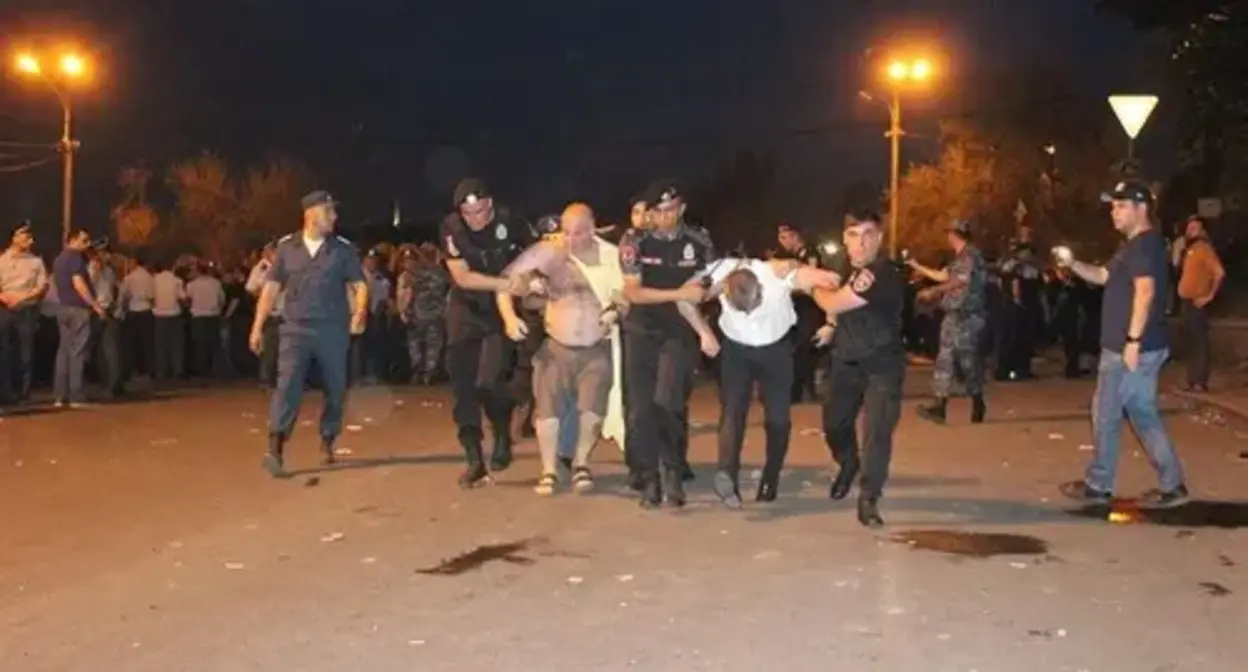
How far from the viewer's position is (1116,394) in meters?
10.5

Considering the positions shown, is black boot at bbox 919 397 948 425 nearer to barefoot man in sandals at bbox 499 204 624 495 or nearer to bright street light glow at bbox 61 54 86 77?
barefoot man in sandals at bbox 499 204 624 495

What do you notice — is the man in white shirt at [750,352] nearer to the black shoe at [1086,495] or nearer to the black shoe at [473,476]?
the black shoe at [473,476]

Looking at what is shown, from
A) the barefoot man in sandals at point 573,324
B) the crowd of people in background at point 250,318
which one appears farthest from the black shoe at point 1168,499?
the crowd of people in background at point 250,318

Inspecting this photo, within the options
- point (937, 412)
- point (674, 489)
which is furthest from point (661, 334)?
point (937, 412)

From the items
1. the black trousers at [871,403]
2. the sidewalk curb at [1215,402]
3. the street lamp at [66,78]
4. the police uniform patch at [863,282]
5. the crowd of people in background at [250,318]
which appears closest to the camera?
the black trousers at [871,403]

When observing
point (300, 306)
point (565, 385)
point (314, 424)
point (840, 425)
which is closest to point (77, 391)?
point (314, 424)

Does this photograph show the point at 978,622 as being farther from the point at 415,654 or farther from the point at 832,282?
the point at 832,282

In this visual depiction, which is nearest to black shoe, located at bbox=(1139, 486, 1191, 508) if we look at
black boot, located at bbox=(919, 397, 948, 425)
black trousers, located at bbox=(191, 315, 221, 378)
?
black boot, located at bbox=(919, 397, 948, 425)

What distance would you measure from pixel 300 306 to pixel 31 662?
554 cm

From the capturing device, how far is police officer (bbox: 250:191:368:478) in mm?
11930

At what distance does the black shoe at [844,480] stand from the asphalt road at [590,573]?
183 mm

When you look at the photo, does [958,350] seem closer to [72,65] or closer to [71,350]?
[71,350]

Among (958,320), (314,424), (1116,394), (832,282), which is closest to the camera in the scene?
(832,282)

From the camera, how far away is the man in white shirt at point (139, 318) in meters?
21.9
